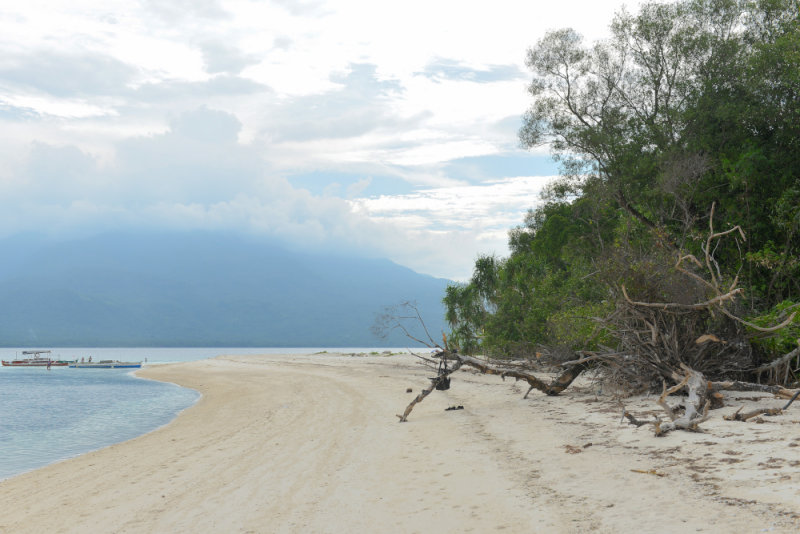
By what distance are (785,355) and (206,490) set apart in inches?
530

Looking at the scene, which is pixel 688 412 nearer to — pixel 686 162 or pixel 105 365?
pixel 686 162

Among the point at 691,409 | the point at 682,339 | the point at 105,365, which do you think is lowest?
the point at 105,365

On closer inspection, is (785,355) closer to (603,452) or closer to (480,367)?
(603,452)

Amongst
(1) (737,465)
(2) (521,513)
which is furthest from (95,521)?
(1) (737,465)

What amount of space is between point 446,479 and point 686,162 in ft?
53.0

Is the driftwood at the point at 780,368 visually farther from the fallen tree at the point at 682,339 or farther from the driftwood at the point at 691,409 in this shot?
the driftwood at the point at 691,409

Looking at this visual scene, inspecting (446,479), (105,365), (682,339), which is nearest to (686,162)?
(682,339)

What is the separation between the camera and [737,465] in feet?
25.8

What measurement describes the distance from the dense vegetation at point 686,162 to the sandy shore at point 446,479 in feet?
10.9

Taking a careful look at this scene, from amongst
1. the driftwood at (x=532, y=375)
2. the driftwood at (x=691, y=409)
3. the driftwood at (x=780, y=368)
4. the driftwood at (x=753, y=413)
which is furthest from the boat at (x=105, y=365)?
the driftwood at (x=753, y=413)

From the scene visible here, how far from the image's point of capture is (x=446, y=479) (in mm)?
9109

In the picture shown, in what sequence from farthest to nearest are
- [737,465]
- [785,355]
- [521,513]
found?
[785,355] → [737,465] → [521,513]

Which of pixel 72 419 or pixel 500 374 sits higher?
pixel 500 374

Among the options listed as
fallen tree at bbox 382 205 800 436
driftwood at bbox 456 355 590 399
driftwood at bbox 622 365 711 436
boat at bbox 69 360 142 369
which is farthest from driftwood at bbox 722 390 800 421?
boat at bbox 69 360 142 369
